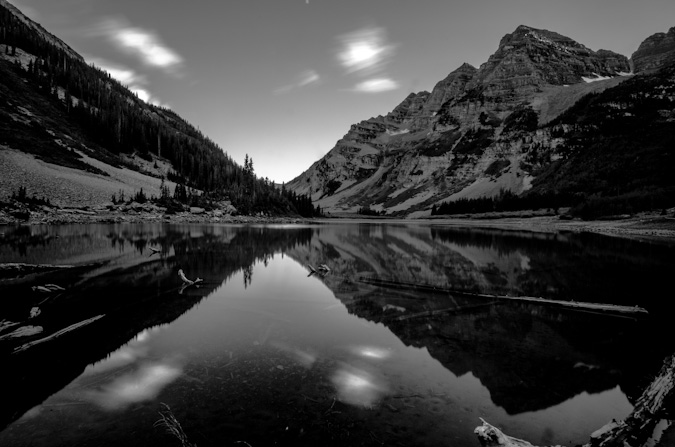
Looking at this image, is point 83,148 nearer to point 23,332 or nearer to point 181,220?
point 181,220

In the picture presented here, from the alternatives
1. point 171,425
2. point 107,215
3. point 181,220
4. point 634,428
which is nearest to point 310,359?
point 171,425

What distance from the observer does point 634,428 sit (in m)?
6.07

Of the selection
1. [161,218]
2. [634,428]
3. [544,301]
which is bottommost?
[544,301]

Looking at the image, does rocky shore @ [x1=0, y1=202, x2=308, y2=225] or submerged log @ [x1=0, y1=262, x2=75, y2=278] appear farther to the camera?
rocky shore @ [x1=0, y1=202, x2=308, y2=225]

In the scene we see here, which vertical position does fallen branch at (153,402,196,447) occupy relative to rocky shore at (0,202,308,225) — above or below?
below

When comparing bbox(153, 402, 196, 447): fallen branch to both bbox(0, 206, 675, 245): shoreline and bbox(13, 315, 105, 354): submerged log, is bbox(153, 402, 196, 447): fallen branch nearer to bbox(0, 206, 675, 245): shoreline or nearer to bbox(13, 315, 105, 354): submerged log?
bbox(13, 315, 105, 354): submerged log

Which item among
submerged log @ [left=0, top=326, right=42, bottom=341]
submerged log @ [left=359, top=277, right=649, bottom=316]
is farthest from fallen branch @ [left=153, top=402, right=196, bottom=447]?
submerged log @ [left=359, top=277, right=649, bottom=316]

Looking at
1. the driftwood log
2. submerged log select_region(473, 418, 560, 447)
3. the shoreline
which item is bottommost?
submerged log select_region(473, 418, 560, 447)

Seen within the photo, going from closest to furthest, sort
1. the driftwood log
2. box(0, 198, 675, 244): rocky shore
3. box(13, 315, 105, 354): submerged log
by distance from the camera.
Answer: the driftwood log → box(13, 315, 105, 354): submerged log → box(0, 198, 675, 244): rocky shore

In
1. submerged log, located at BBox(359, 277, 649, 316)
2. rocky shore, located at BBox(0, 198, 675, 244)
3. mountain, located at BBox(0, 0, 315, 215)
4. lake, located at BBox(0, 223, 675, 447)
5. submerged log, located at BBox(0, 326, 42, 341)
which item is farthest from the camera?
mountain, located at BBox(0, 0, 315, 215)

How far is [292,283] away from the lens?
22625 millimetres

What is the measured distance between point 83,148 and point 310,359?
132330 mm

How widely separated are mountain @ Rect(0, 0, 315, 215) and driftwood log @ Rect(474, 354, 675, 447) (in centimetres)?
9013

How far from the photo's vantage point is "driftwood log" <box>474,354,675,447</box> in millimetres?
5926
